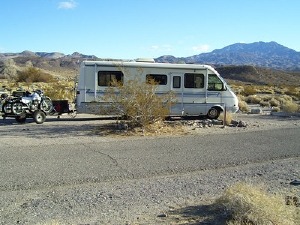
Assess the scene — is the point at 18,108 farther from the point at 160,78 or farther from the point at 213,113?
the point at 213,113

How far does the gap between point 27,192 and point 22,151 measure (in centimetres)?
373

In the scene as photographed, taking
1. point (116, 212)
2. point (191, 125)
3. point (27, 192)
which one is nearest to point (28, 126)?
point (191, 125)

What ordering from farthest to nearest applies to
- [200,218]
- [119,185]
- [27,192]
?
[119,185] → [27,192] → [200,218]

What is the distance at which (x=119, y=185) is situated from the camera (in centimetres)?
782

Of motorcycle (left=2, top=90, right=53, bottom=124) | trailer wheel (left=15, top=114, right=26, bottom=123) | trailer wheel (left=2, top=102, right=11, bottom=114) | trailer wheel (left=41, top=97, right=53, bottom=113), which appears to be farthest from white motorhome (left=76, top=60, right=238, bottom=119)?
trailer wheel (left=2, top=102, right=11, bottom=114)

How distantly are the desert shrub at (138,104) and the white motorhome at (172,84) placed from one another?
185cm

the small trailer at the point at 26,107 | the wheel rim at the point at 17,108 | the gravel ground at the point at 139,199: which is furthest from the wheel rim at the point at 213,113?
the gravel ground at the point at 139,199

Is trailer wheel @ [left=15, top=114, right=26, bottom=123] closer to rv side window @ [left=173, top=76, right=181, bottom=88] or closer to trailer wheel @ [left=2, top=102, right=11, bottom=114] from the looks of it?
trailer wheel @ [left=2, top=102, right=11, bottom=114]

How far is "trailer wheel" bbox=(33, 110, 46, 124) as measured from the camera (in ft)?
55.3

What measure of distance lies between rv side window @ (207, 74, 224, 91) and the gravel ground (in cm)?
1007

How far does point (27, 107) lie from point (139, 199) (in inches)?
445

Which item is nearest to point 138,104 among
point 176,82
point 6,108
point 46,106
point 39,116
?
point 176,82

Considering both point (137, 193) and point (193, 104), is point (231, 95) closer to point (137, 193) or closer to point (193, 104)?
point (193, 104)

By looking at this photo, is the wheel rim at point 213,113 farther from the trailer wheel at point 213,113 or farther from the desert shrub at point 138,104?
the desert shrub at point 138,104
